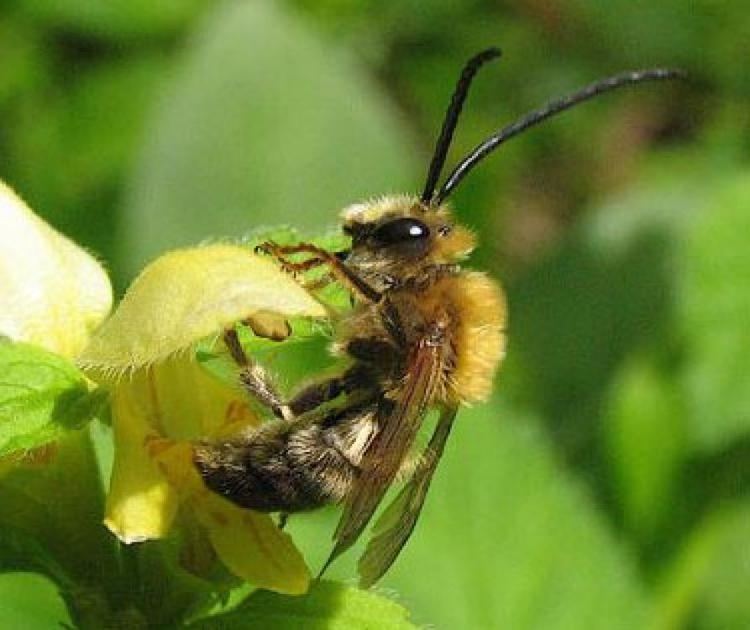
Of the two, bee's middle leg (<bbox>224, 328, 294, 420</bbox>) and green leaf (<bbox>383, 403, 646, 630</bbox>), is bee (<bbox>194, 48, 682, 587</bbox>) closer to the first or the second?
bee's middle leg (<bbox>224, 328, 294, 420</bbox>)

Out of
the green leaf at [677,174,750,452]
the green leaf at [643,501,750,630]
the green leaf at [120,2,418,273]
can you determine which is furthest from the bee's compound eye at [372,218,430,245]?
the green leaf at [120,2,418,273]

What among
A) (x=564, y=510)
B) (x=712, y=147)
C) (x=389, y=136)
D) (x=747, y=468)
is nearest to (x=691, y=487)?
(x=747, y=468)

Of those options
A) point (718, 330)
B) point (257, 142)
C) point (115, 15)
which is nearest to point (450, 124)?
point (718, 330)

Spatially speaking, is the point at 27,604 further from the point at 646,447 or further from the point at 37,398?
the point at 646,447

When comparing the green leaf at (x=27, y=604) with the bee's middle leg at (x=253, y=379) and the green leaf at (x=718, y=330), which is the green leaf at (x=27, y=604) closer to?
the bee's middle leg at (x=253, y=379)

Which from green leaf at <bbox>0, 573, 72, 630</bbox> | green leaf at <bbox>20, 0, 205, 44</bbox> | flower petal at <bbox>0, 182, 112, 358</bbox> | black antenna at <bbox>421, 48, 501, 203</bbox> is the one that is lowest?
green leaf at <bbox>0, 573, 72, 630</bbox>

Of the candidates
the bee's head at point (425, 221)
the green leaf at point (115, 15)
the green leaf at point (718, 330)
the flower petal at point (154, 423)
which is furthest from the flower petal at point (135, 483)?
the green leaf at point (115, 15)
